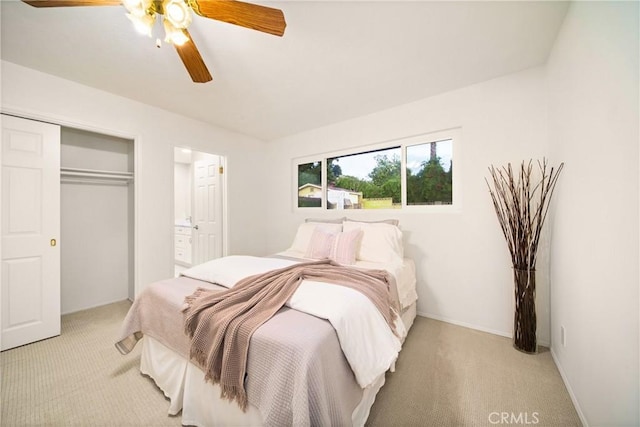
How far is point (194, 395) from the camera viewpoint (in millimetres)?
1256

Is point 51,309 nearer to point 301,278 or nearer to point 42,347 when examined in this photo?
point 42,347

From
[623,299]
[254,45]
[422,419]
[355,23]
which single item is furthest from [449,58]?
[422,419]

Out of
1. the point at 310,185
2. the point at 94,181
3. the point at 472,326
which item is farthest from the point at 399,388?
the point at 94,181

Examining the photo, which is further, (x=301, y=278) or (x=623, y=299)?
(x=301, y=278)

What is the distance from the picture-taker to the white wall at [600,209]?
2.96 ft

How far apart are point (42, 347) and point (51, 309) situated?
336 mm

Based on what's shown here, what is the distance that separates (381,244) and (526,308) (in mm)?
1235

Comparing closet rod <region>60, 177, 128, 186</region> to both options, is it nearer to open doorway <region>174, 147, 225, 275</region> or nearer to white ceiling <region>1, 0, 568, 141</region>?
open doorway <region>174, 147, 225, 275</region>

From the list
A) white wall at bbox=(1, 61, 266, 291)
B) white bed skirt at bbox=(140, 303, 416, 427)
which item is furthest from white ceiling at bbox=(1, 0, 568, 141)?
white bed skirt at bbox=(140, 303, 416, 427)

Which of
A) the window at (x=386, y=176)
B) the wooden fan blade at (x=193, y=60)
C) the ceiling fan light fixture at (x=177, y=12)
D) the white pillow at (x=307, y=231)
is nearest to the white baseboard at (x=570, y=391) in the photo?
the window at (x=386, y=176)

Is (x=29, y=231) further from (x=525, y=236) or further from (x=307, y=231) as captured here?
(x=525, y=236)

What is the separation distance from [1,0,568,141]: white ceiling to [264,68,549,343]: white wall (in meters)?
0.18

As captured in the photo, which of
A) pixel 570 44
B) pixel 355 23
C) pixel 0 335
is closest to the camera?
pixel 570 44

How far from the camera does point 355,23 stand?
156 cm
